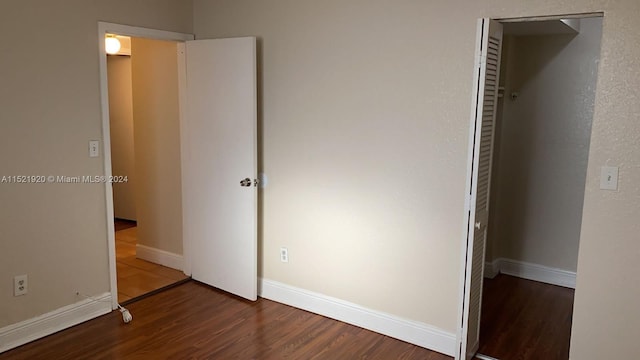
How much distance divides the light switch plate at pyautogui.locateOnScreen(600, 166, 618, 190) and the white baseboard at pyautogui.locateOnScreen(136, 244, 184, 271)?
334 centimetres

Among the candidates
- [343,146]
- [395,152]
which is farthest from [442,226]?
[343,146]

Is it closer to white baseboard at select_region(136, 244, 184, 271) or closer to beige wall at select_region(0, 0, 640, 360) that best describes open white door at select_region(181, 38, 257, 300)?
beige wall at select_region(0, 0, 640, 360)

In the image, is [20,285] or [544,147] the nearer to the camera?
[20,285]

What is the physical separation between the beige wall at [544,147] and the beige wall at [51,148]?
3233 millimetres

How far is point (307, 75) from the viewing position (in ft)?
11.7

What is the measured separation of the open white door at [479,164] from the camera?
8.94 feet

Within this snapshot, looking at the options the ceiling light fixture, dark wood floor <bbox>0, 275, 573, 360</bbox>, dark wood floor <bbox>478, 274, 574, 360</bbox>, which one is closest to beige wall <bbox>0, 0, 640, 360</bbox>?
dark wood floor <bbox>0, 275, 573, 360</bbox>

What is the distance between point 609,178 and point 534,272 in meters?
2.26

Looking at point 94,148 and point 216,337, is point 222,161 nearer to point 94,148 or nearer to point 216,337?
point 94,148

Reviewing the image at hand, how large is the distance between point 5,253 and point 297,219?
6.16ft

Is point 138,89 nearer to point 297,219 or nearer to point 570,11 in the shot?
point 297,219

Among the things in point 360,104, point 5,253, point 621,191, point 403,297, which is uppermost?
point 360,104

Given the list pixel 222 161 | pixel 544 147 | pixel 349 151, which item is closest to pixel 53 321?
pixel 222 161

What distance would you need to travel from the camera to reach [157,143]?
14.9 feet
